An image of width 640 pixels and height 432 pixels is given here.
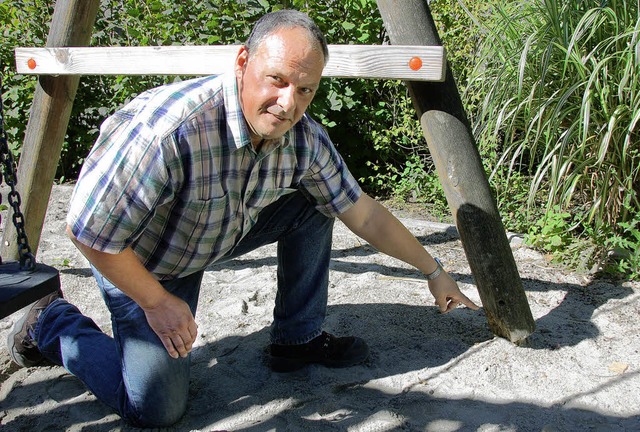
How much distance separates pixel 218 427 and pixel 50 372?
80cm

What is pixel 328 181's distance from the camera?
237 cm

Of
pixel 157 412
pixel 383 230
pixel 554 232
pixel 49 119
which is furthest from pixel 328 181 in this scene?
pixel 554 232

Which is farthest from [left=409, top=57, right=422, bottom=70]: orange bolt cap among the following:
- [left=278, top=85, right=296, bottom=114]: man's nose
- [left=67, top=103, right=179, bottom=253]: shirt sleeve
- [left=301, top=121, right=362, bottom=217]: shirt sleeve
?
[left=67, top=103, right=179, bottom=253]: shirt sleeve

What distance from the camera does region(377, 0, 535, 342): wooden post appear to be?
2.54 m

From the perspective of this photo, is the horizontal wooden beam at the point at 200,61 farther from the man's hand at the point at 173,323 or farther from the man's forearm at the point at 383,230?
the man's hand at the point at 173,323

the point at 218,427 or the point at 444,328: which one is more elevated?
the point at 218,427

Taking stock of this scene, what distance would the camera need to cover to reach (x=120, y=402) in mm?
2293

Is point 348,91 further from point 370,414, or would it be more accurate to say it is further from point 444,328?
point 370,414

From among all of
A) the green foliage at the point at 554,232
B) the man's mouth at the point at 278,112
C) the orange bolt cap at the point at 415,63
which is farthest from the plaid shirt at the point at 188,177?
the green foliage at the point at 554,232

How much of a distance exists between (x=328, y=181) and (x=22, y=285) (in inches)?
40.9

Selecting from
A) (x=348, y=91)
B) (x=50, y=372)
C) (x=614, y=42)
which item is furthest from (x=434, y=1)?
(x=50, y=372)

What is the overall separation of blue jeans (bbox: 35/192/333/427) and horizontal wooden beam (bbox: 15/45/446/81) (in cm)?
52

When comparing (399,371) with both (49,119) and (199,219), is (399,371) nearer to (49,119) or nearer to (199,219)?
(199,219)

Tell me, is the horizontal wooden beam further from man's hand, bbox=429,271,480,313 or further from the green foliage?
the green foliage
